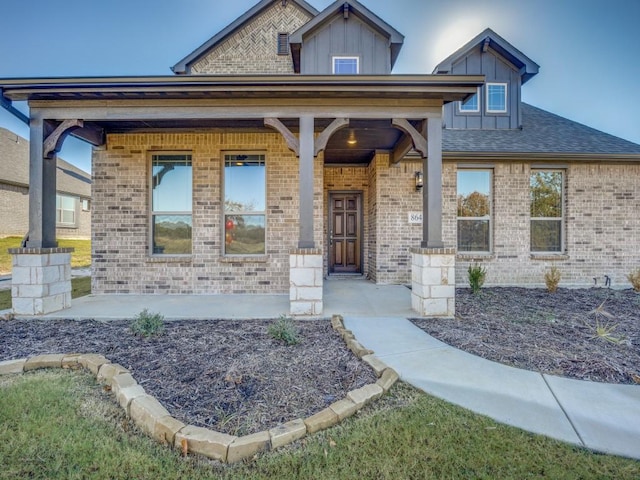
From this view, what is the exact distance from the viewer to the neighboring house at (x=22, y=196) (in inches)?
604

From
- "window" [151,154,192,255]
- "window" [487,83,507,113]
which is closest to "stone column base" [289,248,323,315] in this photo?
"window" [151,154,192,255]

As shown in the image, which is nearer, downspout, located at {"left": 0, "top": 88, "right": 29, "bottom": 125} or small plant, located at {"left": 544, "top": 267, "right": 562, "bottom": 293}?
downspout, located at {"left": 0, "top": 88, "right": 29, "bottom": 125}

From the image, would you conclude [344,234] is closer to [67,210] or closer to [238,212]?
[238,212]

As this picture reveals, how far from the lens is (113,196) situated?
6.16m

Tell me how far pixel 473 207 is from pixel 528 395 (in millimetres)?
5560

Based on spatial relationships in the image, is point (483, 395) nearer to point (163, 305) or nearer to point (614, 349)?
point (614, 349)

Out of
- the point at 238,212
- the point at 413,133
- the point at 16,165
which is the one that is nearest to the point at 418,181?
the point at 413,133

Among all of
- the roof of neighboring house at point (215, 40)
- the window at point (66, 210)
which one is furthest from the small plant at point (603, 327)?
the window at point (66, 210)

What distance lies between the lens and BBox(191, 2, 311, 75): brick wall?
317 inches

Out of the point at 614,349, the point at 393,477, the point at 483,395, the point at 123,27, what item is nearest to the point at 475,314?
the point at 614,349

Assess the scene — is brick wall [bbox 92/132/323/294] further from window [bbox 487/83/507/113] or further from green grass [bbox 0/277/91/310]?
window [bbox 487/83/507/113]

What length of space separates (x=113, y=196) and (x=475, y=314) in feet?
22.5

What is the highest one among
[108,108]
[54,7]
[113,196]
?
[54,7]

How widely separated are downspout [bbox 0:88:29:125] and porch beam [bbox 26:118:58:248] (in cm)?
42
